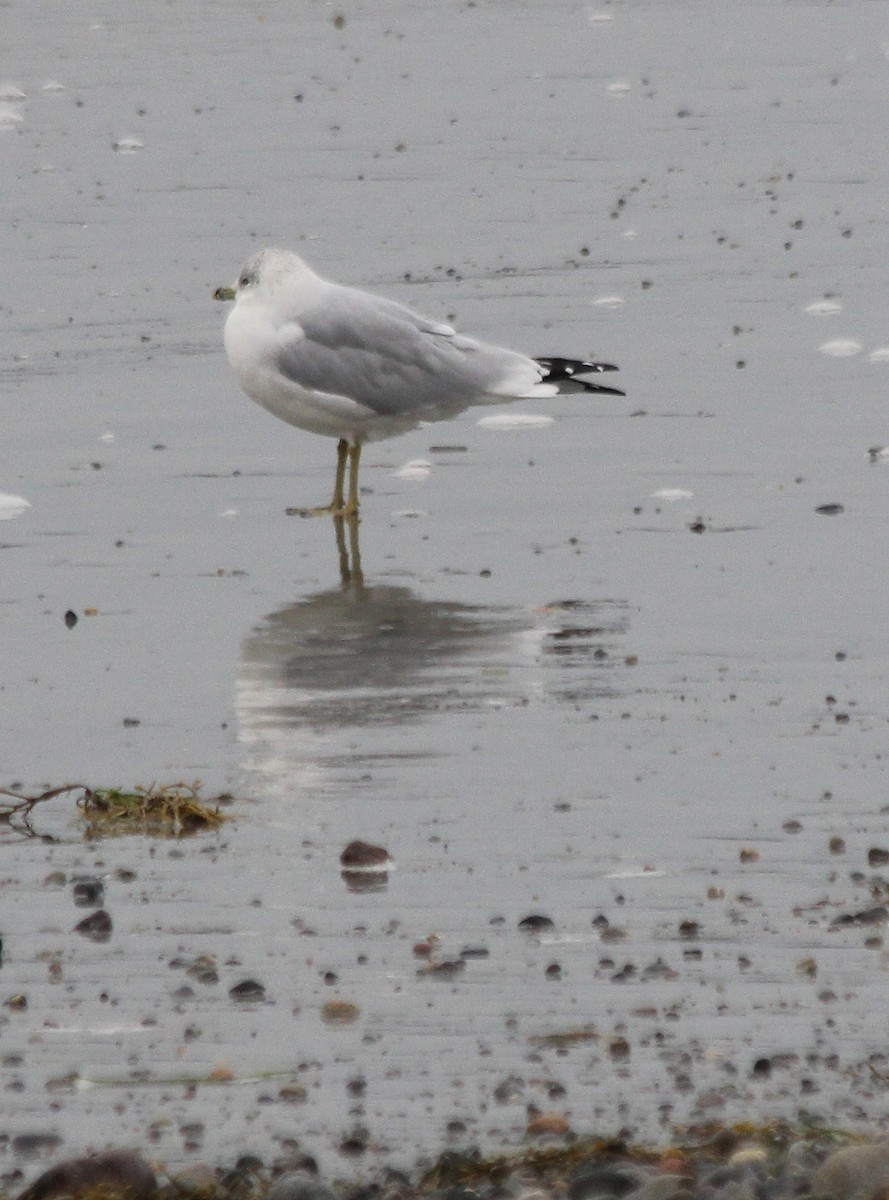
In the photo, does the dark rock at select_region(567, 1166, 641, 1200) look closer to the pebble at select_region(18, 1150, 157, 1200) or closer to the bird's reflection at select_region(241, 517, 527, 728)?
the pebble at select_region(18, 1150, 157, 1200)

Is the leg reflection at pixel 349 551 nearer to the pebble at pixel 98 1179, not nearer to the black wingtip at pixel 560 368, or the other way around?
the black wingtip at pixel 560 368

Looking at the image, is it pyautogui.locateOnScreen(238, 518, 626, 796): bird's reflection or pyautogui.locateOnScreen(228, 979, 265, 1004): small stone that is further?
pyautogui.locateOnScreen(238, 518, 626, 796): bird's reflection

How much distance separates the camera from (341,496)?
30.2 feet

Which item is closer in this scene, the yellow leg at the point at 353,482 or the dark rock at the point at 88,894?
the dark rock at the point at 88,894

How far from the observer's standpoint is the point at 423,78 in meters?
18.2

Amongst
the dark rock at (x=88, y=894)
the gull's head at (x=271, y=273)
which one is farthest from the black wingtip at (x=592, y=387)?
the dark rock at (x=88, y=894)

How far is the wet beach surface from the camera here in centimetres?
457

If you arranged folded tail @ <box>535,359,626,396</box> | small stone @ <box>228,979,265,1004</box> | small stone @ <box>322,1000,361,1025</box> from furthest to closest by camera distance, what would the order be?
folded tail @ <box>535,359,626,396</box> < small stone @ <box>228,979,265,1004</box> < small stone @ <box>322,1000,361,1025</box>

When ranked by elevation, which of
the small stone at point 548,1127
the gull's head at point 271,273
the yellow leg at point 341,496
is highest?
the gull's head at point 271,273

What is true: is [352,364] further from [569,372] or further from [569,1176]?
[569,1176]

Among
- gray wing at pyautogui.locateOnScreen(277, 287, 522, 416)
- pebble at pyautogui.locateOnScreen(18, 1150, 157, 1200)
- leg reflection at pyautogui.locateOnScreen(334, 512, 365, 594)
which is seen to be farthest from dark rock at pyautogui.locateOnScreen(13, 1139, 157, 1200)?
gray wing at pyautogui.locateOnScreen(277, 287, 522, 416)

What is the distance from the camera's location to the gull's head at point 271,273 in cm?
962

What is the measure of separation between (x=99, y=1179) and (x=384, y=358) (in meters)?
6.00

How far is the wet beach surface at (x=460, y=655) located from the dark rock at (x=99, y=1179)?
194 millimetres
